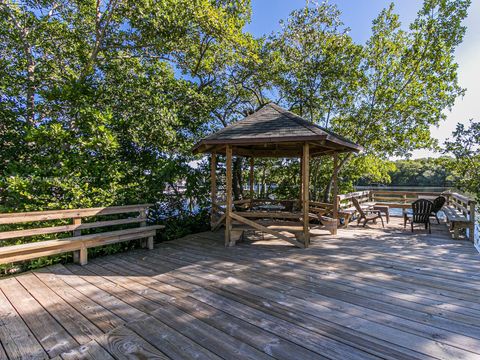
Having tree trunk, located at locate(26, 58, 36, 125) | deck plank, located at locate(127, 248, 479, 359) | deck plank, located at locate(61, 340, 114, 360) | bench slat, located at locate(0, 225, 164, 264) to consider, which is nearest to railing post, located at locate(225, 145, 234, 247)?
bench slat, located at locate(0, 225, 164, 264)

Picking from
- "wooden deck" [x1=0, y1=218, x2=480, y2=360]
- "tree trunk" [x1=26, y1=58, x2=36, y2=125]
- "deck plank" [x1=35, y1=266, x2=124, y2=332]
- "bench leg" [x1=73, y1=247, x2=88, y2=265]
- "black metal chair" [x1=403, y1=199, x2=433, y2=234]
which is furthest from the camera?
"black metal chair" [x1=403, y1=199, x2=433, y2=234]

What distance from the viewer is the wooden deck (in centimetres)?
216

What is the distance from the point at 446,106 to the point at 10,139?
13267 mm

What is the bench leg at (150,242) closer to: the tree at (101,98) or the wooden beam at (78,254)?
the tree at (101,98)

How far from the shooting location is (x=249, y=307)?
2.87 m

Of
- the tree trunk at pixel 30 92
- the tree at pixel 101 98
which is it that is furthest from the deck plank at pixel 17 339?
the tree trunk at pixel 30 92

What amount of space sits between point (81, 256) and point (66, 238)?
409mm

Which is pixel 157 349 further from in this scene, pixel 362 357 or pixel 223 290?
pixel 362 357

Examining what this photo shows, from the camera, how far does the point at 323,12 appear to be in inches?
354

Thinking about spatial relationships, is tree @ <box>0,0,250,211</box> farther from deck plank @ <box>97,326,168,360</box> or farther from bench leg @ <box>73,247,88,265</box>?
deck plank @ <box>97,326,168,360</box>

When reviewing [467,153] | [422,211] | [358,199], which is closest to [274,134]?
[422,211]

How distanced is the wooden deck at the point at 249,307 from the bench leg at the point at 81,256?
16cm

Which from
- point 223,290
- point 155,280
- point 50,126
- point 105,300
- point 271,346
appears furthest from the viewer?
point 50,126

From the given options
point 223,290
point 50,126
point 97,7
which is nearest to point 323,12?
point 97,7
